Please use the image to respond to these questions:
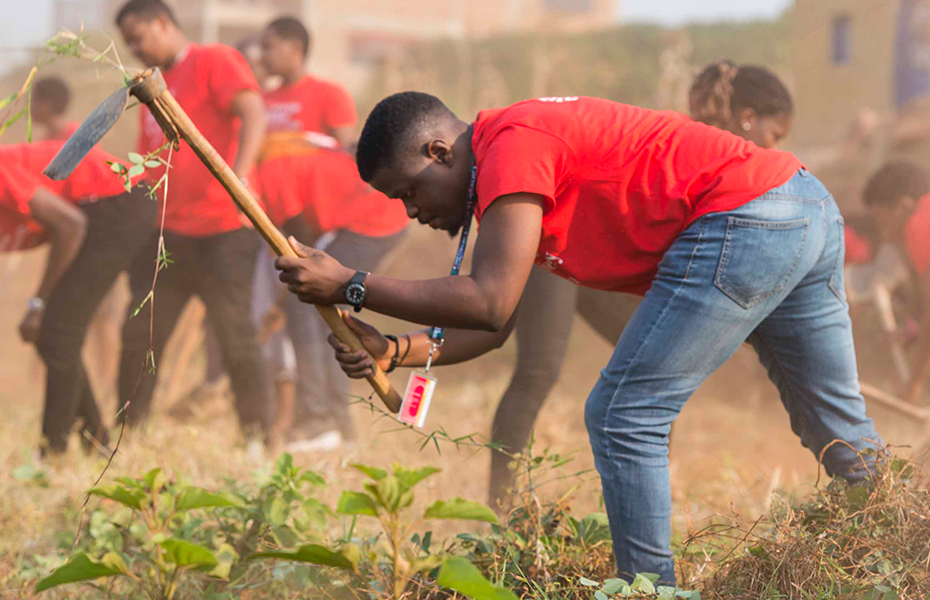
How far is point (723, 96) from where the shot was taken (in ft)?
10.3

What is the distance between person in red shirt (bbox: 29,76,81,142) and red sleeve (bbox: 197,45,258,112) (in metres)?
1.39

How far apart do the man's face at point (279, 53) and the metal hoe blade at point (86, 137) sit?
10.2 feet

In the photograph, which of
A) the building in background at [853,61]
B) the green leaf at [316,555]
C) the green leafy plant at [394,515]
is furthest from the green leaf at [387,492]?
the building in background at [853,61]

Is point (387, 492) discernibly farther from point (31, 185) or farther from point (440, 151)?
point (31, 185)

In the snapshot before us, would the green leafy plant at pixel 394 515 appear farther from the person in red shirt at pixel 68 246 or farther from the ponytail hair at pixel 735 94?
the person in red shirt at pixel 68 246

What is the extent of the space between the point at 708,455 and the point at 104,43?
3533mm

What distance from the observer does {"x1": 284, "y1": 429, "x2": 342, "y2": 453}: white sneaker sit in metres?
4.33

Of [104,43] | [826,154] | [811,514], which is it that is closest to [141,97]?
[104,43]

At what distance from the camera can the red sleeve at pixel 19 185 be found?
3.73 meters

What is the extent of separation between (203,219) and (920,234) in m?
3.23

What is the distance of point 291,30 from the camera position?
4.82 meters

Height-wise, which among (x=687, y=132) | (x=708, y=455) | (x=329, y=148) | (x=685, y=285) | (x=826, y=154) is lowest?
(x=708, y=455)

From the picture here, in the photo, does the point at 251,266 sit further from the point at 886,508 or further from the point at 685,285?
the point at 886,508

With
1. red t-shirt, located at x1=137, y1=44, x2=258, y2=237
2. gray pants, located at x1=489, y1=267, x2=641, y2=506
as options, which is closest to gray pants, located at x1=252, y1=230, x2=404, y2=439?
red t-shirt, located at x1=137, y1=44, x2=258, y2=237
